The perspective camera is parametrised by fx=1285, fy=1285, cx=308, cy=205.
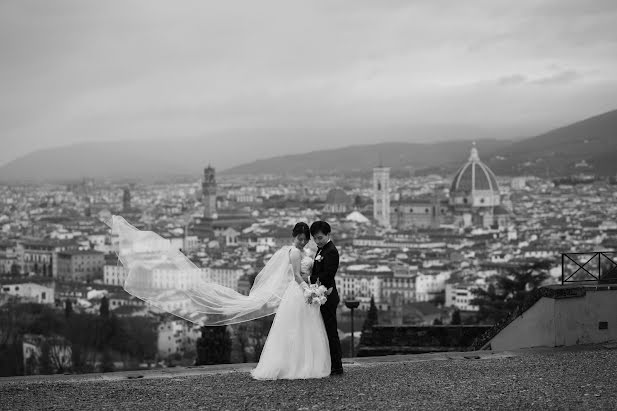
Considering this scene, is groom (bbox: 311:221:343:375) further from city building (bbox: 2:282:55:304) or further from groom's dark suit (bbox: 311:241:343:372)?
city building (bbox: 2:282:55:304)

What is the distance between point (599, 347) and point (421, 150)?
123607mm

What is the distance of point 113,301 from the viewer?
43.6m

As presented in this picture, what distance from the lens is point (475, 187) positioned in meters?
91.4

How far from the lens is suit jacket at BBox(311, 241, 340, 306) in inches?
205

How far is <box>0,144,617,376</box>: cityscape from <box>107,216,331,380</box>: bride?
8 cm

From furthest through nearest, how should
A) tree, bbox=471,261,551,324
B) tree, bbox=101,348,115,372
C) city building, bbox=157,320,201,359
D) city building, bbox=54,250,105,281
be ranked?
city building, bbox=54,250,105,281
city building, bbox=157,320,201,359
tree, bbox=101,348,115,372
tree, bbox=471,261,551,324

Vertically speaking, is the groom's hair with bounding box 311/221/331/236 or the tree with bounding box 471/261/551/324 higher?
the groom's hair with bounding box 311/221/331/236

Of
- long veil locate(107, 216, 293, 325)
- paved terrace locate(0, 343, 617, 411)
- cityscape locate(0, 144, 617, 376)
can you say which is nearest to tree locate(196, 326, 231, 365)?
cityscape locate(0, 144, 617, 376)

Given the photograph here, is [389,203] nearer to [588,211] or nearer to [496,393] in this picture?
[588,211]

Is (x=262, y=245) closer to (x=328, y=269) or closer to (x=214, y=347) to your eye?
(x=214, y=347)

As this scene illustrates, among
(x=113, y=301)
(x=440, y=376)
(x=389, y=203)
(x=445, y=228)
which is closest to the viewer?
(x=440, y=376)

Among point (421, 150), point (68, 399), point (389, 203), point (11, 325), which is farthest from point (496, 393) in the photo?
point (421, 150)

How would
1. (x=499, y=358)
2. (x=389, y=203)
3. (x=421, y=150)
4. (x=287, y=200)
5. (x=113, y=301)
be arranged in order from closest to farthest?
1. (x=499, y=358)
2. (x=113, y=301)
3. (x=389, y=203)
4. (x=287, y=200)
5. (x=421, y=150)

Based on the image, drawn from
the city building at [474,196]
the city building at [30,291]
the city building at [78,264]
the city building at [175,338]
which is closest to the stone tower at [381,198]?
the city building at [474,196]
